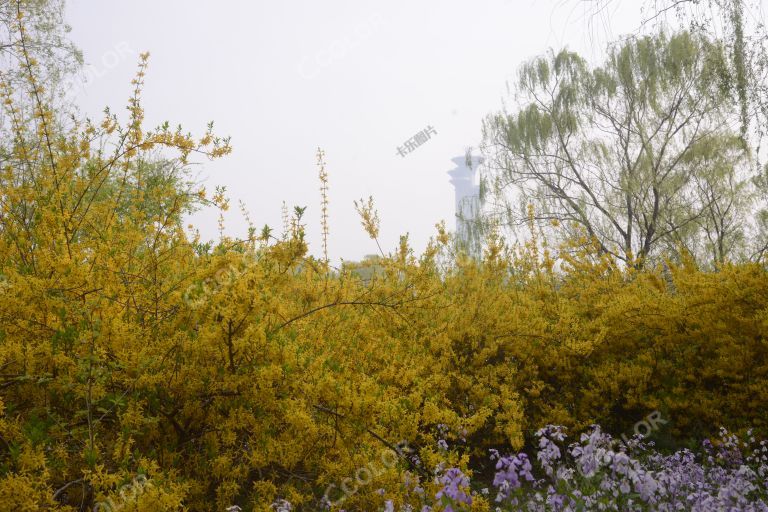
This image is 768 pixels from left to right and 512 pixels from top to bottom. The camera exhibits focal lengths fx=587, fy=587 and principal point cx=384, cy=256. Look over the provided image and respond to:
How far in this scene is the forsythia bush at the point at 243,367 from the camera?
2.43 meters

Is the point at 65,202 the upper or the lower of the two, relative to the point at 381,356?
upper

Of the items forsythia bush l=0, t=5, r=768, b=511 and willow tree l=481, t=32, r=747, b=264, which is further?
willow tree l=481, t=32, r=747, b=264

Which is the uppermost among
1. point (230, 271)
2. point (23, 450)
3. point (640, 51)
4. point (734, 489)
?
point (640, 51)

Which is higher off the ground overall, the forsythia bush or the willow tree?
the willow tree

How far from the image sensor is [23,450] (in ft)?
7.55

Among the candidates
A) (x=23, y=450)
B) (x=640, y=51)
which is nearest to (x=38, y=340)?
(x=23, y=450)

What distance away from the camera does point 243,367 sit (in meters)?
2.70

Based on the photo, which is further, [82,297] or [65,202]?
[65,202]

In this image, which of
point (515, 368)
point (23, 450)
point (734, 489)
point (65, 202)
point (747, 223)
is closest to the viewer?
point (23, 450)

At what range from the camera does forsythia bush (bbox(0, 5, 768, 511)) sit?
243cm

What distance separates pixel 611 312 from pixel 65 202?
4.53 metres

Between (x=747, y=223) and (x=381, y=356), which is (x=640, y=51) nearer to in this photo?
(x=747, y=223)

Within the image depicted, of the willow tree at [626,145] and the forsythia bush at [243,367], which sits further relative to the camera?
the willow tree at [626,145]

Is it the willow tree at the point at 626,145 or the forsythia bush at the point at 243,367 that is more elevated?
the willow tree at the point at 626,145
